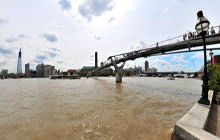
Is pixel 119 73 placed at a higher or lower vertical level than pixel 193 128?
higher

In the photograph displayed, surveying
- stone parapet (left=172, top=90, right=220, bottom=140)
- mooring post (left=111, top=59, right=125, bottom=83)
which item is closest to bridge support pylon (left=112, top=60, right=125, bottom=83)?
mooring post (left=111, top=59, right=125, bottom=83)

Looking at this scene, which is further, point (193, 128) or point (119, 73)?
point (119, 73)

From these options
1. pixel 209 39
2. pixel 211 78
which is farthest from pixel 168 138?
pixel 209 39

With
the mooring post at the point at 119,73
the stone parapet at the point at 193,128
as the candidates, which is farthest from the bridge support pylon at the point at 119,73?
the stone parapet at the point at 193,128

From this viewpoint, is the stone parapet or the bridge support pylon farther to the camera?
the bridge support pylon

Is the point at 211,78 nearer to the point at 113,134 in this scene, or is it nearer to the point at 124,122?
the point at 124,122

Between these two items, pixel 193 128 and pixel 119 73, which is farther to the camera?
pixel 119 73

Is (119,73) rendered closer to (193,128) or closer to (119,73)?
(119,73)

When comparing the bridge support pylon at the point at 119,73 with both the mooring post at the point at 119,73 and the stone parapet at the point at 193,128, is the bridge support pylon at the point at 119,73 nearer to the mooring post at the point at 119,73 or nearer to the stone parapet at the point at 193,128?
the mooring post at the point at 119,73

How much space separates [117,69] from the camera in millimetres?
46375

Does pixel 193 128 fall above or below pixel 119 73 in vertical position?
below

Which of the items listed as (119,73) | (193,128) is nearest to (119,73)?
(119,73)

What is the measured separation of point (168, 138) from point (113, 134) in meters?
1.89

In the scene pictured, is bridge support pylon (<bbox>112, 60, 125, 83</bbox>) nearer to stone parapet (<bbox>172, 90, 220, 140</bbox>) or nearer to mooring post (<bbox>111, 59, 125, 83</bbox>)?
mooring post (<bbox>111, 59, 125, 83</bbox>)
